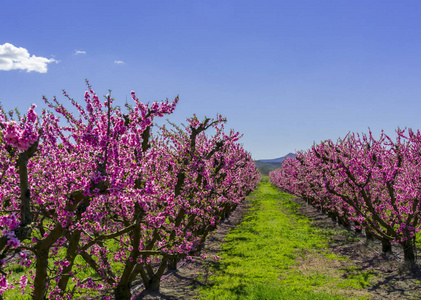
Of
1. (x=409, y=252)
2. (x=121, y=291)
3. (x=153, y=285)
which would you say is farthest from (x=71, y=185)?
(x=409, y=252)

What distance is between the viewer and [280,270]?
16.6 meters

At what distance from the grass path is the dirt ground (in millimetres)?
184

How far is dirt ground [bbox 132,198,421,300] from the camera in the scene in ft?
43.0

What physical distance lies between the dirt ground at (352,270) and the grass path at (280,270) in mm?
184

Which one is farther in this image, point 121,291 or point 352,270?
point 352,270

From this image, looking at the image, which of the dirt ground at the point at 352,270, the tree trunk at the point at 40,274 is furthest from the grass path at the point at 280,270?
the tree trunk at the point at 40,274

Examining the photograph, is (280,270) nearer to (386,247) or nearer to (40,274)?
(386,247)

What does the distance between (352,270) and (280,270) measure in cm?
390

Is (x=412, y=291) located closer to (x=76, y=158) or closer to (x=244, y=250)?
(x=244, y=250)

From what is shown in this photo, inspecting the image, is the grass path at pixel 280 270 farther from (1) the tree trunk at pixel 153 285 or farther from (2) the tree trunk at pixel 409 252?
(2) the tree trunk at pixel 409 252

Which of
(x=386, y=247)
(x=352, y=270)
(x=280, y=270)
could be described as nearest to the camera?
(x=352, y=270)

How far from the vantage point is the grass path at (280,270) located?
13.1 m

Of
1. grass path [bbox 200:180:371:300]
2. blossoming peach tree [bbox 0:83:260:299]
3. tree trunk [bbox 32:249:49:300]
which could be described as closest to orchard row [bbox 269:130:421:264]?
grass path [bbox 200:180:371:300]

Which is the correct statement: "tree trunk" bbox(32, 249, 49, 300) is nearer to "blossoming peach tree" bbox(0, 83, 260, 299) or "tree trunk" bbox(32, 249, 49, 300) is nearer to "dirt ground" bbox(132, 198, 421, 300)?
"blossoming peach tree" bbox(0, 83, 260, 299)
